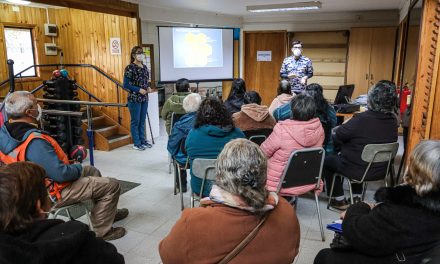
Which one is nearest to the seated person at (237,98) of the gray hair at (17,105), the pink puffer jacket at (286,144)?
the pink puffer jacket at (286,144)

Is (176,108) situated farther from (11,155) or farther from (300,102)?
(11,155)

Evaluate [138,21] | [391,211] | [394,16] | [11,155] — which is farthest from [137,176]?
[394,16]

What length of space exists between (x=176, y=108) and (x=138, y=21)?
7.61ft

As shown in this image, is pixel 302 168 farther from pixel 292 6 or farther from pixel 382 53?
pixel 382 53

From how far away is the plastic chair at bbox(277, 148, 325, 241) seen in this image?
8.16ft

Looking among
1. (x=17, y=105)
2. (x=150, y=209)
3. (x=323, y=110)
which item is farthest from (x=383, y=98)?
(x=17, y=105)

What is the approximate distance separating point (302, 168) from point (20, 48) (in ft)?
19.8

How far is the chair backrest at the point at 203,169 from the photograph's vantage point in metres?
2.46

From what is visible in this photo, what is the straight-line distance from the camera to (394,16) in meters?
7.13

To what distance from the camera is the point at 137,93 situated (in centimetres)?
528

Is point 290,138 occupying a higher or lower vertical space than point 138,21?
lower

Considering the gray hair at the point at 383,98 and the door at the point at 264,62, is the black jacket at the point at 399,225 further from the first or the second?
the door at the point at 264,62

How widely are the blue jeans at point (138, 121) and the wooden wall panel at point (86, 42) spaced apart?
577mm

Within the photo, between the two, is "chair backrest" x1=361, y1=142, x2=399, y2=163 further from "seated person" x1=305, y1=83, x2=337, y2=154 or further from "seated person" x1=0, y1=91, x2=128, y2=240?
"seated person" x1=0, y1=91, x2=128, y2=240
